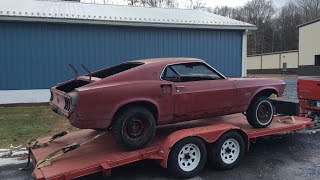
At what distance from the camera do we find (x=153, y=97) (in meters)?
5.90

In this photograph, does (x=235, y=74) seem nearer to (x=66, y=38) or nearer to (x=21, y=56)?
(x=66, y=38)

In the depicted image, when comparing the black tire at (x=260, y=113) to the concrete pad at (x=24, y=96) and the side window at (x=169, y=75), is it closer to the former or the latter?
the side window at (x=169, y=75)

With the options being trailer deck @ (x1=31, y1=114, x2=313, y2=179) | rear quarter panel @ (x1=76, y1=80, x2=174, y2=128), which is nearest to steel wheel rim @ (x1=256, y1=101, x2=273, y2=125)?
trailer deck @ (x1=31, y1=114, x2=313, y2=179)

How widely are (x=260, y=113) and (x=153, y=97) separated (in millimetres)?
2442

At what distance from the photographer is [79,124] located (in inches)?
215

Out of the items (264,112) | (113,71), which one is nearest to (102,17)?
(113,71)

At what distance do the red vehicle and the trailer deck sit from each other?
1.79 meters

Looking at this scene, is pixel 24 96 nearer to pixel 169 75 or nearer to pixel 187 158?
pixel 169 75

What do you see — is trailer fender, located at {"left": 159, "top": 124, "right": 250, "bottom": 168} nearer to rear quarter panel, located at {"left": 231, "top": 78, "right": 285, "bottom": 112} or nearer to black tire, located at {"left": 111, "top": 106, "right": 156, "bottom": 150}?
black tire, located at {"left": 111, "top": 106, "right": 156, "bottom": 150}

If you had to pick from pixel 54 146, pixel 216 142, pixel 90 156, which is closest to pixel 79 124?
pixel 90 156

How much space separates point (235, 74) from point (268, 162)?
962 cm

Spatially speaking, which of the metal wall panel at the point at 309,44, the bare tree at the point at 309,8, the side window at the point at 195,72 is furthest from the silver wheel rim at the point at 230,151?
the bare tree at the point at 309,8

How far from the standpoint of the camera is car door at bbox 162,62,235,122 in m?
6.23

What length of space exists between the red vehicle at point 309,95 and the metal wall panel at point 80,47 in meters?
6.41
